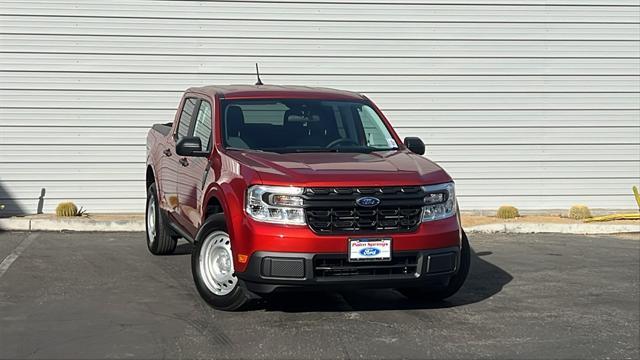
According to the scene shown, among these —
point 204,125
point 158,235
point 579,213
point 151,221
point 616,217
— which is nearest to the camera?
point 204,125

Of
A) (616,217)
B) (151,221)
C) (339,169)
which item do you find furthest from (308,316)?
(616,217)

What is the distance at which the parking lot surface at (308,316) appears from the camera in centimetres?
665

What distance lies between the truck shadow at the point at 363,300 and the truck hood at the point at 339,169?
3.20ft

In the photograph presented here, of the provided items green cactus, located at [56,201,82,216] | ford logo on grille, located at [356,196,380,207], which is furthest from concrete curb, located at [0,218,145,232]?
ford logo on grille, located at [356,196,380,207]

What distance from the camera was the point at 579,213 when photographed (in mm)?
14195

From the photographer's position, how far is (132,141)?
13.7 metres

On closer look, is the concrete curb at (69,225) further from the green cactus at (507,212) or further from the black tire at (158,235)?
the green cactus at (507,212)

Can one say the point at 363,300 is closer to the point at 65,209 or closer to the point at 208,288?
the point at 208,288

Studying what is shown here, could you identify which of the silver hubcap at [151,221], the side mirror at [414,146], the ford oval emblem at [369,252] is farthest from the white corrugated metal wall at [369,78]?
the ford oval emblem at [369,252]

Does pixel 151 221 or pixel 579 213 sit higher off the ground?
pixel 579 213

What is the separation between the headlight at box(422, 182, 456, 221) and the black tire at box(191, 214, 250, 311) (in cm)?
151

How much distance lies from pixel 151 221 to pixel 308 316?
3684 millimetres

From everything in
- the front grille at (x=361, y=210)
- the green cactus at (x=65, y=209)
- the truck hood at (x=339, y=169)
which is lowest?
the green cactus at (x=65, y=209)

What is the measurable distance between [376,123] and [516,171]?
6016 millimetres
